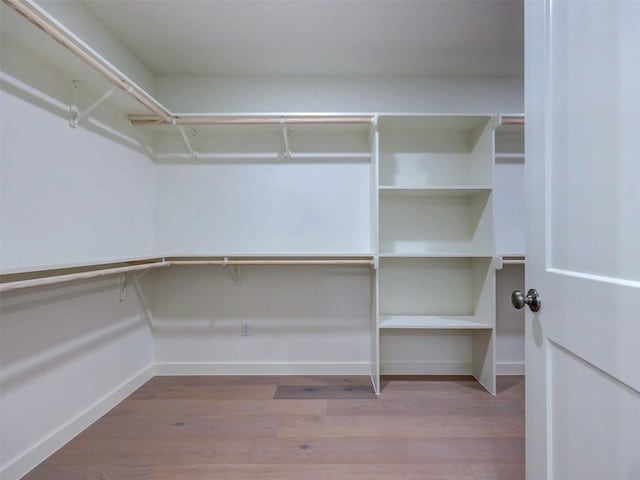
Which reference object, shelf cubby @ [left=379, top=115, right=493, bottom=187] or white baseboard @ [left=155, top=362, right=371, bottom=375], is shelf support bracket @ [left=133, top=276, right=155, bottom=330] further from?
shelf cubby @ [left=379, top=115, right=493, bottom=187]

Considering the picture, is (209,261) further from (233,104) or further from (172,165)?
(233,104)

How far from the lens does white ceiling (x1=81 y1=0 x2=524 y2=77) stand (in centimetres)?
177

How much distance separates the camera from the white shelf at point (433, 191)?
2.12 meters

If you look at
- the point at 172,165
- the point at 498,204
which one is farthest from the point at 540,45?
the point at 172,165

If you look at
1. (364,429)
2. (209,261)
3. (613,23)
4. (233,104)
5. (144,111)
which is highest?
(233,104)

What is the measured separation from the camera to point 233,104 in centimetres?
245

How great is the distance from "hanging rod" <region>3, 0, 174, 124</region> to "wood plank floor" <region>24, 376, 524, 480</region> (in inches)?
75.3

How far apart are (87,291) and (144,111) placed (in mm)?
1230

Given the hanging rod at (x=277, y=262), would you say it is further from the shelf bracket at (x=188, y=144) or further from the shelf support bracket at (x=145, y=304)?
the shelf bracket at (x=188, y=144)

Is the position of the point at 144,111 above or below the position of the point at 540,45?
above

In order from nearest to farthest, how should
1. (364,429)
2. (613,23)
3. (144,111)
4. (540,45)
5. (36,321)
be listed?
(613,23) → (540,45) → (36,321) → (364,429) → (144,111)

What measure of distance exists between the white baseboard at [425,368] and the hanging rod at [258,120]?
6.19 feet

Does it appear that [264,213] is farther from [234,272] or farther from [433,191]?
[433,191]

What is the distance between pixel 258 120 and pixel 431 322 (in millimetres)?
1903
